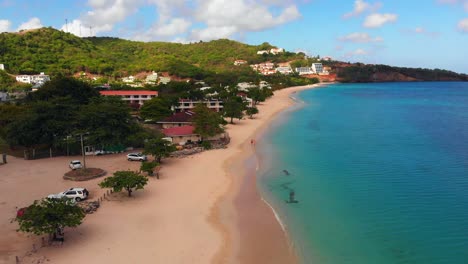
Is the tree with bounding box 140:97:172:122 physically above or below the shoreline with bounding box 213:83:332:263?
above

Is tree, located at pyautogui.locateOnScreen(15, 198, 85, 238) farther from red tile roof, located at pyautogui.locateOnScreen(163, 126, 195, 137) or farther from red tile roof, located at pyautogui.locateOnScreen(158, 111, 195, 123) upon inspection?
red tile roof, located at pyautogui.locateOnScreen(158, 111, 195, 123)

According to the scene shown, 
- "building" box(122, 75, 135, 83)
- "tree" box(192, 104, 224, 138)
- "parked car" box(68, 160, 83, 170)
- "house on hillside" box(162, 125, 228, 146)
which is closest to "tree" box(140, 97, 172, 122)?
"house on hillside" box(162, 125, 228, 146)

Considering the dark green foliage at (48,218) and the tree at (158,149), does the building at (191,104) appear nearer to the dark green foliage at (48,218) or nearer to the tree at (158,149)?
the tree at (158,149)

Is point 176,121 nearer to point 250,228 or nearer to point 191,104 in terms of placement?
point 191,104

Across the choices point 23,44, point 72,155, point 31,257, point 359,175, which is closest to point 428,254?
point 359,175

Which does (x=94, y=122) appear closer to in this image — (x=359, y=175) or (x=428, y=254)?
(x=359, y=175)

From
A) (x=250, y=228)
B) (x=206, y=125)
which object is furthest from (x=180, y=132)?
(x=250, y=228)

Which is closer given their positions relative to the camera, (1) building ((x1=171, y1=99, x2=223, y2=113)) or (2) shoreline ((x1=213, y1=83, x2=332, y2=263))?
(2) shoreline ((x1=213, y1=83, x2=332, y2=263))
